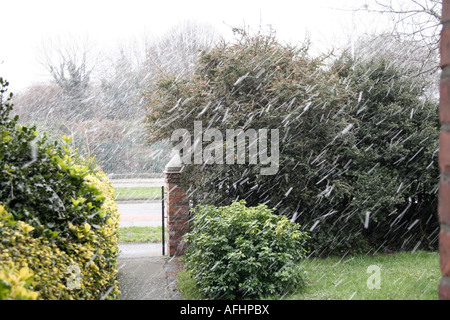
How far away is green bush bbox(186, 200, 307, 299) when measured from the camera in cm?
460

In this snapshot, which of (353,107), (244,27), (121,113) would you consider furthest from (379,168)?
(121,113)

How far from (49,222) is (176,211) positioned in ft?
15.4

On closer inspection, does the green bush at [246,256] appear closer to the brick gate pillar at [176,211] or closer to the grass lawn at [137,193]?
the brick gate pillar at [176,211]

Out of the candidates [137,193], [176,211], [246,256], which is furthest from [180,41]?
[246,256]

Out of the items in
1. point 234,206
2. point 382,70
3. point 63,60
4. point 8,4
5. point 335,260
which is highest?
point 8,4

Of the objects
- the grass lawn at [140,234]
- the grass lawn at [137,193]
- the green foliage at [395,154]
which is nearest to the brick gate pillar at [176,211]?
the grass lawn at [140,234]

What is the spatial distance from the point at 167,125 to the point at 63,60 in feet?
85.6

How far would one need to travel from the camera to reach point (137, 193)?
17.3 m

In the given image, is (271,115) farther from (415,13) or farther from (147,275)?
(415,13)

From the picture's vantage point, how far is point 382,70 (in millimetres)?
7781

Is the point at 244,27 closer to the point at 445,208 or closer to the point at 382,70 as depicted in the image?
the point at 382,70

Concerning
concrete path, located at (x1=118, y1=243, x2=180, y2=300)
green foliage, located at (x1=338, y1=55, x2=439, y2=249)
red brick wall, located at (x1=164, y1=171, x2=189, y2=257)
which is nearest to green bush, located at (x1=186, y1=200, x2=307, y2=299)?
concrete path, located at (x1=118, y1=243, x2=180, y2=300)

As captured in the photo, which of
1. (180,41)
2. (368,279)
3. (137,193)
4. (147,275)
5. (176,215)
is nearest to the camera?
(368,279)

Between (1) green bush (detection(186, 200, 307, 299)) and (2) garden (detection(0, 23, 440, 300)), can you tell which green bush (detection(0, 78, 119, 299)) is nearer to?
(2) garden (detection(0, 23, 440, 300))
